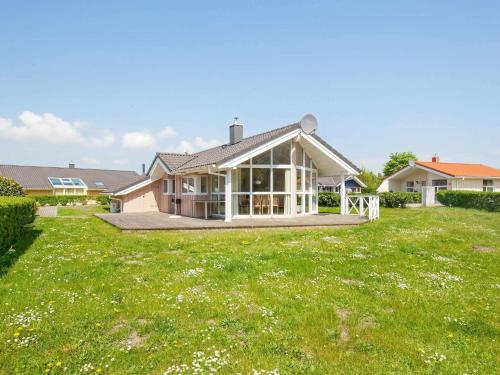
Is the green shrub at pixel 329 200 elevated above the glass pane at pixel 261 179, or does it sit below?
below

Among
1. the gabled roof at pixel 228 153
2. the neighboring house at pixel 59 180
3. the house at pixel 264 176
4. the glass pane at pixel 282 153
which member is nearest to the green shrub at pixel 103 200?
the neighboring house at pixel 59 180

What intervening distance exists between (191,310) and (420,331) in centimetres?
365

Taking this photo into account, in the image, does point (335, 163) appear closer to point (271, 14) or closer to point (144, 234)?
point (271, 14)

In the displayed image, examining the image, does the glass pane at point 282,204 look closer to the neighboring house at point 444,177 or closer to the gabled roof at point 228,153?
the gabled roof at point 228,153

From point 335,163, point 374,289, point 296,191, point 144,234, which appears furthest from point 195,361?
point 335,163

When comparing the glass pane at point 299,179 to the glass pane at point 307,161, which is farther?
the glass pane at point 307,161

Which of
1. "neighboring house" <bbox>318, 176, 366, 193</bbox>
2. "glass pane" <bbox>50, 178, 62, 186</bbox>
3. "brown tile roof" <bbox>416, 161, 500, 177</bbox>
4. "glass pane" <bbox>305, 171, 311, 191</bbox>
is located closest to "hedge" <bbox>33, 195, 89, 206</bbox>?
"glass pane" <bbox>50, 178, 62, 186</bbox>

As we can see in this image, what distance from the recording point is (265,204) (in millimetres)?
19141

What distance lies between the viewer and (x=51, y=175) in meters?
49.2

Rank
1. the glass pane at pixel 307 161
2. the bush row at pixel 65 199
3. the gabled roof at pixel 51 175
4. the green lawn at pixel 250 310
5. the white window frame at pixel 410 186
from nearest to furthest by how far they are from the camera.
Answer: the green lawn at pixel 250 310, the glass pane at pixel 307 161, the bush row at pixel 65 199, the white window frame at pixel 410 186, the gabled roof at pixel 51 175

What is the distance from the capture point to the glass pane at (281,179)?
19.1m

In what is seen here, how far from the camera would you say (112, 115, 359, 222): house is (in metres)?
18.0

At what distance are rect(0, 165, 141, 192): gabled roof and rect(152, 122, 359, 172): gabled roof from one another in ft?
69.3

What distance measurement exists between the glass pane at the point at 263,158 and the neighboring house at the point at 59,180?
96.0 ft
